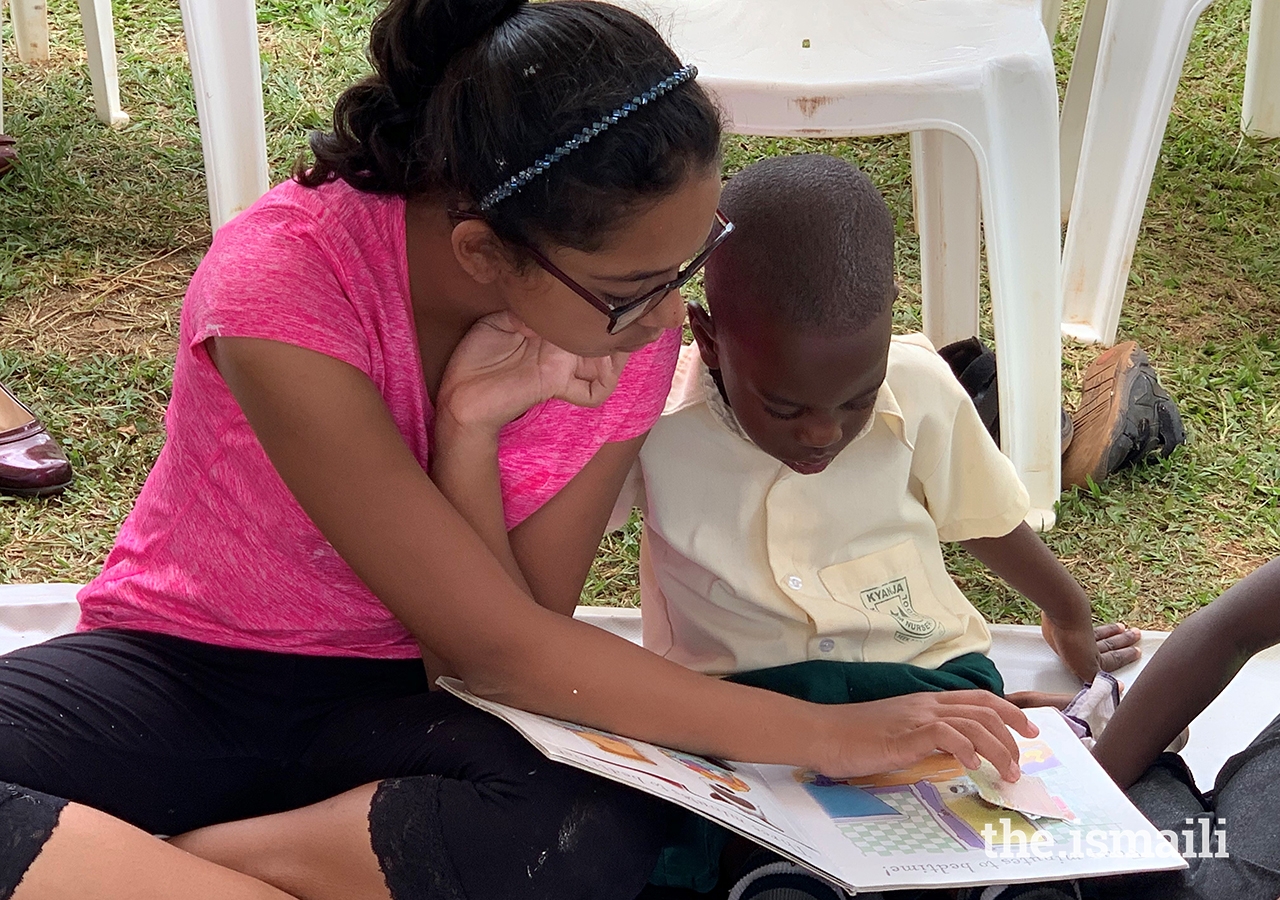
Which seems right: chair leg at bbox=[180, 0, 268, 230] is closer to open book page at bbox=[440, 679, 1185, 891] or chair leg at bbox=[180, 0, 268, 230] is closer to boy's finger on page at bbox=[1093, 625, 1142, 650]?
open book page at bbox=[440, 679, 1185, 891]

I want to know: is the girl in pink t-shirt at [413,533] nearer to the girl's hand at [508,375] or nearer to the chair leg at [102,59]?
the girl's hand at [508,375]

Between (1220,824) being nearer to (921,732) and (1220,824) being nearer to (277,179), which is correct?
(921,732)

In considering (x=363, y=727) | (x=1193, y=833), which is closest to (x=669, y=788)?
(x=363, y=727)

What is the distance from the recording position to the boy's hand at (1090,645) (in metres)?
1.63

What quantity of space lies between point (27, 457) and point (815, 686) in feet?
4.24

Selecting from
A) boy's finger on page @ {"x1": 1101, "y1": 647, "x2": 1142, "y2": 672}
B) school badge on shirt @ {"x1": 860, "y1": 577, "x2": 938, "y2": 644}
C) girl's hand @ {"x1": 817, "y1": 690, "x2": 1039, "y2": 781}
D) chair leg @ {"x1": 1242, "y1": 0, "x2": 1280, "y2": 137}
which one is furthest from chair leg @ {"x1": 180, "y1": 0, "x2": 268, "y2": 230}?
chair leg @ {"x1": 1242, "y1": 0, "x2": 1280, "y2": 137}

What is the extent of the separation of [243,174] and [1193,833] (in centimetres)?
156

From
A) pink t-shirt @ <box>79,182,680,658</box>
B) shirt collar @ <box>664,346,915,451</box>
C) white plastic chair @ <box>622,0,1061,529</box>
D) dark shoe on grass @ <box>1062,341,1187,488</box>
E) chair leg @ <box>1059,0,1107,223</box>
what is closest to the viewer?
pink t-shirt @ <box>79,182,680,658</box>

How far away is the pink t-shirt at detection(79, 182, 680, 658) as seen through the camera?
1130mm

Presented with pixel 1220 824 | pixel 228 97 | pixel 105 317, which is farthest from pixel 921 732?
pixel 105 317

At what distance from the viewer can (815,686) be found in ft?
4.50

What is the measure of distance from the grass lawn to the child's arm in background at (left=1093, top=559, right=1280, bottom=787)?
477mm

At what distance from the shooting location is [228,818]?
4.06 ft

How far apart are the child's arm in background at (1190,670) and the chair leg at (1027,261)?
603 mm
